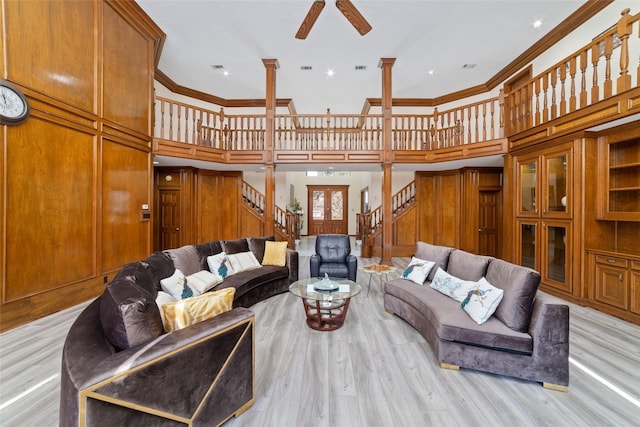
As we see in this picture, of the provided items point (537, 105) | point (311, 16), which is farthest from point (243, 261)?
point (537, 105)

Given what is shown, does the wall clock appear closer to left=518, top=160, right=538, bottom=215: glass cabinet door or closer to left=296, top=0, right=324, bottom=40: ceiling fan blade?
left=296, top=0, right=324, bottom=40: ceiling fan blade

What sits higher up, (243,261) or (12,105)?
(12,105)

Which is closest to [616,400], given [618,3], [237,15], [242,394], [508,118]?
[242,394]

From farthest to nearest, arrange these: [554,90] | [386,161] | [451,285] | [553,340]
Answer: [386,161] → [554,90] → [451,285] → [553,340]

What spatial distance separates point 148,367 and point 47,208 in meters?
3.20

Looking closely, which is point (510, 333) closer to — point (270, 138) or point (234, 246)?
point (234, 246)

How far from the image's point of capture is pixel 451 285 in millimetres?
2738

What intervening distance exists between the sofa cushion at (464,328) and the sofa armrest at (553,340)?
73 mm

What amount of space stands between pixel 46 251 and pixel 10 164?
40.9 inches

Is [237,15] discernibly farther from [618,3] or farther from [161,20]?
[618,3]

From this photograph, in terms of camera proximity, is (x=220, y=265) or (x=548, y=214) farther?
(x=548, y=214)

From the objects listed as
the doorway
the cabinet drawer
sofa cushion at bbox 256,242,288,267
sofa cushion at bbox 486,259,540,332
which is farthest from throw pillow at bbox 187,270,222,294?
the doorway

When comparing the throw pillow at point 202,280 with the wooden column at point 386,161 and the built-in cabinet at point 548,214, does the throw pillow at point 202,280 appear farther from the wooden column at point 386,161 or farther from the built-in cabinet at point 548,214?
the built-in cabinet at point 548,214

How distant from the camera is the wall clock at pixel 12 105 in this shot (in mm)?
2539
